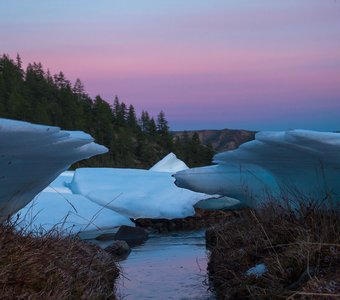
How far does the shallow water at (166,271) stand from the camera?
26.5ft

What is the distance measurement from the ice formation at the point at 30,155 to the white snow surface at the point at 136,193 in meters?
7.20

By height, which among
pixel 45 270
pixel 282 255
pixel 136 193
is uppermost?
pixel 45 270

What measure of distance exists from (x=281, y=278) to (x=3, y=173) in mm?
3283

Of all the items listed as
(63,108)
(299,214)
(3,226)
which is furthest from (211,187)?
(63,108)

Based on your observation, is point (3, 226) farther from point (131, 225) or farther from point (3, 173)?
point (131, 225)

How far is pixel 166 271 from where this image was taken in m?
9.69

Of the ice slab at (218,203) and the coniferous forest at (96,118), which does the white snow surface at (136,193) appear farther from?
the coniferous forest at (96,118)

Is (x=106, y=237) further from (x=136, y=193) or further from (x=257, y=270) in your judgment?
(x=257, y=270)

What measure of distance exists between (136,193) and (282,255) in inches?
441

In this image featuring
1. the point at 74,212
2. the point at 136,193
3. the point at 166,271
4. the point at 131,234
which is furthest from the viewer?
the point at 136,193

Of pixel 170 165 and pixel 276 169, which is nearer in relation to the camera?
pixel 276 169

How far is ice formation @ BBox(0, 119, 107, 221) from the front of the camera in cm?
639

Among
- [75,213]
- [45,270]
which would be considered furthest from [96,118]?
[45,270]

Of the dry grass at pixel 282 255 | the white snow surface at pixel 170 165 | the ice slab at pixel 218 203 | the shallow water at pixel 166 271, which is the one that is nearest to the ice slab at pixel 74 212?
the shallow water at pixel 166 271
